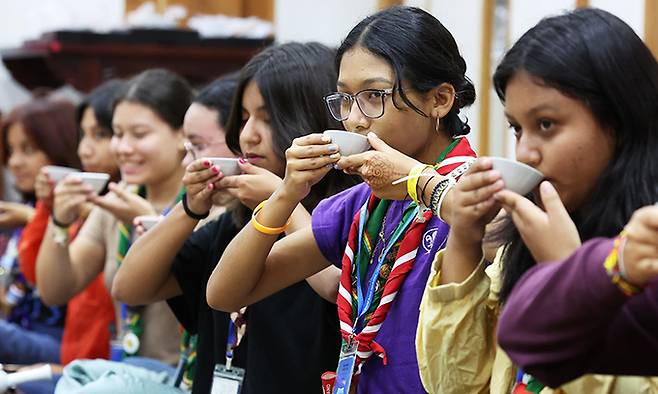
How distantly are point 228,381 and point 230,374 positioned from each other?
2 centimetres

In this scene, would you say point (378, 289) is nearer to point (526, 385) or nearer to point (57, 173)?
point (526, 385)

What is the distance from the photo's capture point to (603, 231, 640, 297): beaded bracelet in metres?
1.27

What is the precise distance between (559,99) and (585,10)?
18 cm

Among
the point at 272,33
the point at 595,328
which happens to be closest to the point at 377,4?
the point at 272,33

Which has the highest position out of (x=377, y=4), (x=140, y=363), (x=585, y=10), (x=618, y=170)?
(x=585, y=10)

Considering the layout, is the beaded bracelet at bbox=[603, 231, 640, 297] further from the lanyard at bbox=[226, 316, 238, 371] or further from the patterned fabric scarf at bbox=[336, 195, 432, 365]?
the lanyard at bbox=[226, 316, 238, 371]

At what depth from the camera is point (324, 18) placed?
238 inches

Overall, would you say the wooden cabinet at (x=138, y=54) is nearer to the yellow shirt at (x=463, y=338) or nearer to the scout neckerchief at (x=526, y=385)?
the yellow shirt at (x=463, y=338)

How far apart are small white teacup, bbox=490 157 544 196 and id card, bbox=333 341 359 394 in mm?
594

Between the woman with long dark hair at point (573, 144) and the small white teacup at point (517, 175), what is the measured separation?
13mm

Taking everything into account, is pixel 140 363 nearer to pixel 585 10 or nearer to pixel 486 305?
pixel 486 305

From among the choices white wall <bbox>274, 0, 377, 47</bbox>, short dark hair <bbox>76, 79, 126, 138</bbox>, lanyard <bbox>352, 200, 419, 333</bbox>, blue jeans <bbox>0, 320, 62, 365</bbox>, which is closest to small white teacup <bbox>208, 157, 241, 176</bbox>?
lanyard <bbox>352, 200, 419, 333</bbox>

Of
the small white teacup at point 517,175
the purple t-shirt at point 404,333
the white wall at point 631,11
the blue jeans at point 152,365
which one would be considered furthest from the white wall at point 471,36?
the small white teacup at point 517,175

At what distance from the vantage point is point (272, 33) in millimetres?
6258
